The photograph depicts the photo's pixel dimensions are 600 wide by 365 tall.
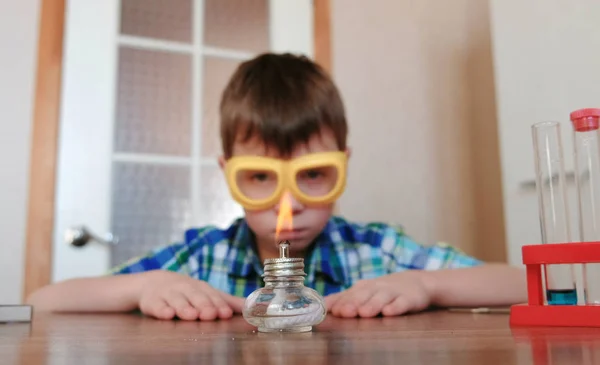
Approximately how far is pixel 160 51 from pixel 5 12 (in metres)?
0.47

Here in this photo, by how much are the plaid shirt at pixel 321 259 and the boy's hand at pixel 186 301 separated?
1.14 feet

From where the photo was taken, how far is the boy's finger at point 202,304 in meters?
0.57

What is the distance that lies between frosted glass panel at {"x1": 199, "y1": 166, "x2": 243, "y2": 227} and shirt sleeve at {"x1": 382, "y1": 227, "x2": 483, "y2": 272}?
868 millimetres

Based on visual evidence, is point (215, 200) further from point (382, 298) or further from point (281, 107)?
point (382, 298)

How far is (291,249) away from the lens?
1.09 m

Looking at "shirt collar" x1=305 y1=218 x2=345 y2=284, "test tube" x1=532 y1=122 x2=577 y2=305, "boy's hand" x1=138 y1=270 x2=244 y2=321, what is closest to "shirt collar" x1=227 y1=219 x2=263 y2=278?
"shirt collar" x1=305 y1=218 x2=345 y2=284

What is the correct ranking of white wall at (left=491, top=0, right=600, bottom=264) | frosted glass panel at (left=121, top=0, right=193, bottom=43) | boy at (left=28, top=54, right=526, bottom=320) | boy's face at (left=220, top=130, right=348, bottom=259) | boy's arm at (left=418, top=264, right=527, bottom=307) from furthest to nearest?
frosted glass panel at (left=121, top=0, right=193, bottom=43)
white wall at (left=491, top=0, right=600, bottom=264)
boy's face at (left=220, top=130, right=348, bottom=259)
boy's arm at (left=418, top=264, right=527, bottom=307)
boy at (left=28, top=54, right=526, bottom=320)

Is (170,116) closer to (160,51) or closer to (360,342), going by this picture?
(160,51)

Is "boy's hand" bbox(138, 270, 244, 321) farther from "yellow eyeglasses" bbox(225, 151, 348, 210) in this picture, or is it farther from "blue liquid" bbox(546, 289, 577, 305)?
"blue liquid" bbox(546, 289, 577, 305)

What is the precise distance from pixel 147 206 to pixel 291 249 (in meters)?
0.87

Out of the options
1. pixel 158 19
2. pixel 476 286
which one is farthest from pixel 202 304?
pixel 158 19

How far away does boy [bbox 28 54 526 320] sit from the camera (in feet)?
2.23

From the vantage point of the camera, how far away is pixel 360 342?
0.31 m

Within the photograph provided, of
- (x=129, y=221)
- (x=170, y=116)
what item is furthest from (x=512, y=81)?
(x=129, y=221)
